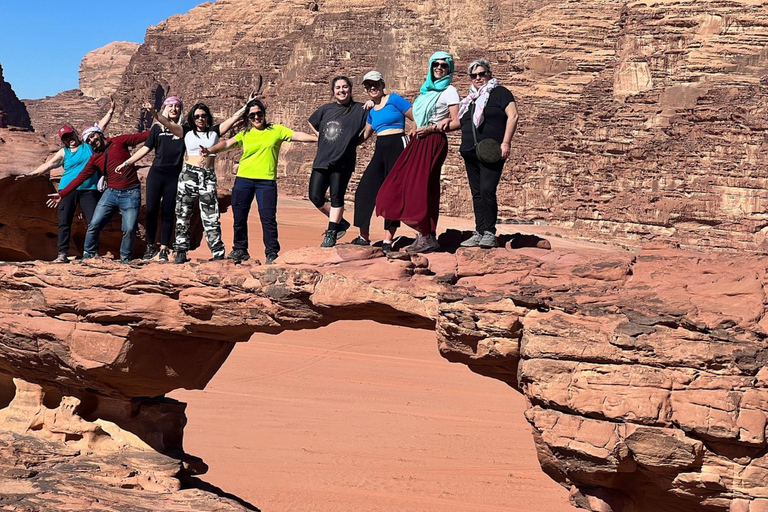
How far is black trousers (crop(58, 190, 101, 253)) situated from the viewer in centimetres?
897

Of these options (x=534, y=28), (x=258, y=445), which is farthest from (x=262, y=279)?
(x=534, y=28)

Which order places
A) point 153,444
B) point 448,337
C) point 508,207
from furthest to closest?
point 508,207 < point 153,444 < point 448,337

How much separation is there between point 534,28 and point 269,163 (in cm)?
5716

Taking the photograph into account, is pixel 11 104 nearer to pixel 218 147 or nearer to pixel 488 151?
pixel 218 147

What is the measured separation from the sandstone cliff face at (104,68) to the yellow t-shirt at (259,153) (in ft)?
404

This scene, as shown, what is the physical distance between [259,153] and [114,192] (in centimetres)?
158

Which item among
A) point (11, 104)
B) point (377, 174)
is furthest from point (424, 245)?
point (11, 104)

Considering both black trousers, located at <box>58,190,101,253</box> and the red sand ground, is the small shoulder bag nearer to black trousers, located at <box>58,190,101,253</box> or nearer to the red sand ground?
A: black trousers, located at <box>58,190,101,253</box>

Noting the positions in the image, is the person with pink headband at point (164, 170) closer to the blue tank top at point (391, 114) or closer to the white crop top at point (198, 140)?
the white crop top at point (198, 140)

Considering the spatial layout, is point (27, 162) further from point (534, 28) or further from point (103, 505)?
point (534, 28)

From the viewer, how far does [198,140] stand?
8102 mm

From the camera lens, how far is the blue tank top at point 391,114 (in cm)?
777

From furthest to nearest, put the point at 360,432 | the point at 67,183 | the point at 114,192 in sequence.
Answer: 1. the point at 360,432
2. the point at 67,183
3. the point at 114,192

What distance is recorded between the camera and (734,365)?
5609 millimetres
